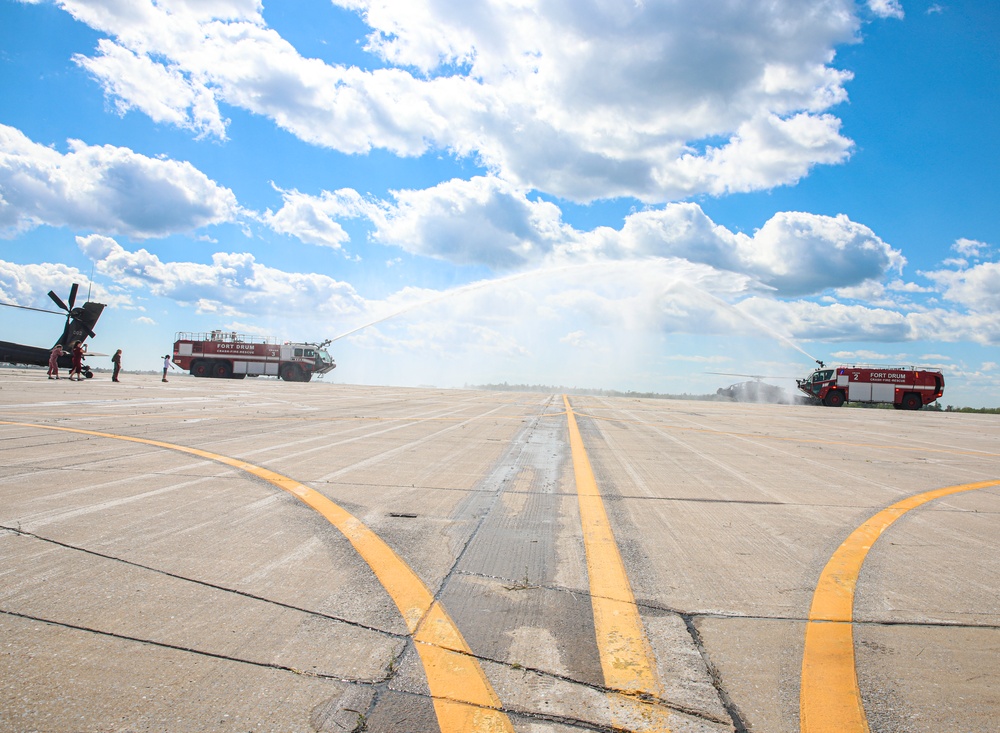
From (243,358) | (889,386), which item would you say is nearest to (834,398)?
(889,386)

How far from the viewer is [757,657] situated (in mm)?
2932

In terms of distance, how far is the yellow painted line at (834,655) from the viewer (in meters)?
2.43

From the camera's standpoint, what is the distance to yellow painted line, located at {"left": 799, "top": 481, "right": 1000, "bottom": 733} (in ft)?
7.98

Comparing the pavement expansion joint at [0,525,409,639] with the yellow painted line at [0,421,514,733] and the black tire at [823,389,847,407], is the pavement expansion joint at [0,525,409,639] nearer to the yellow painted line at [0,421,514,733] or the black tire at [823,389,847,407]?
the yellow painted line at [0,421,514,733]

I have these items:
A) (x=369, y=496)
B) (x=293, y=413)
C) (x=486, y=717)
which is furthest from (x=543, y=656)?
(x=293, y=413)

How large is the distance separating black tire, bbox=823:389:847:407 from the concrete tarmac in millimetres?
42045

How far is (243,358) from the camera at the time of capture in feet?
163

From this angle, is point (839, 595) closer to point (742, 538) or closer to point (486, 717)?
point (742, 538)

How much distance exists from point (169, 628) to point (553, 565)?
2349 millimetres

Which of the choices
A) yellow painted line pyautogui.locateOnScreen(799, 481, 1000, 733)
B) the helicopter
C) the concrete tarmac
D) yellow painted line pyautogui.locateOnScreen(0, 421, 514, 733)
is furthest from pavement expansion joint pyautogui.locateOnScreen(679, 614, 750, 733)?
the helicopter

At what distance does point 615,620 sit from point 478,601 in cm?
79

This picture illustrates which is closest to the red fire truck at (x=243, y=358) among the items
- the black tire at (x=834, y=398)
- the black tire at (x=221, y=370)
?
the black tire at (x=221, y=370)

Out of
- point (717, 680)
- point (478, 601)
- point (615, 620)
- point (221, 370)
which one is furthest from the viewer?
point (221, 370)

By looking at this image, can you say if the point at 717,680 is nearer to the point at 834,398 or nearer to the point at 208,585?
the point at 208,585
